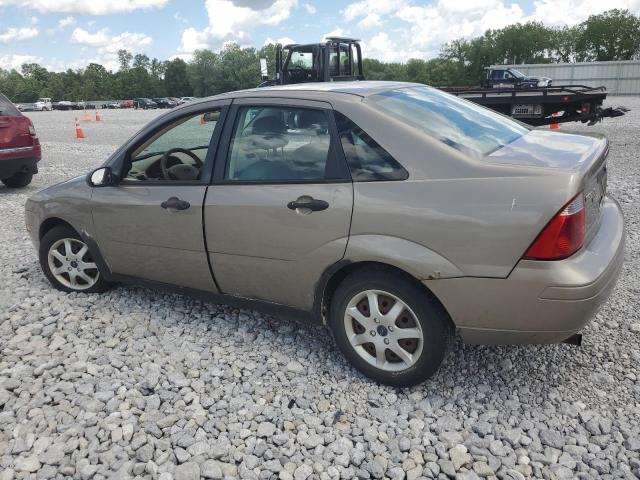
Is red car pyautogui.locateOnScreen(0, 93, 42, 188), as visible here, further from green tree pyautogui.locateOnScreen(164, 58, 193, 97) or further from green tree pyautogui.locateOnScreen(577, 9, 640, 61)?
green tree pyautogui.locateOnScreen(164, 58, 193, 97)

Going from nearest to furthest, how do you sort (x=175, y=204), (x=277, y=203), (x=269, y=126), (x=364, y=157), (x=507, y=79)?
1. (x=364, y=157)
2. (x=277, y=203)
3. (x=269, y=126)
4. (x=175, y=204)
5. (x=507, y=79)

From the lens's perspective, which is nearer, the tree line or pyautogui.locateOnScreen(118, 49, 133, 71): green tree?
the tree line

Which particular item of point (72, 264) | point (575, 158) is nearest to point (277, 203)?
point (575, 158)

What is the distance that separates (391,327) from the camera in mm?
2842

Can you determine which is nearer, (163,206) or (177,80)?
(163,206)

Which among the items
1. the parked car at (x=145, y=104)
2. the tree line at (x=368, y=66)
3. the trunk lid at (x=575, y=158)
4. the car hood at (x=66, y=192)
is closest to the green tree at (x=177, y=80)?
the tree line at (x=368, y=66)

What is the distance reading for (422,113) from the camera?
3.10 m

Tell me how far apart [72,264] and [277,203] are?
2.26 meters

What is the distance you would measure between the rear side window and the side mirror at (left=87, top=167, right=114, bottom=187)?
183 centimetres

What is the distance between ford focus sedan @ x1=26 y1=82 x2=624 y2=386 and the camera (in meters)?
2.46

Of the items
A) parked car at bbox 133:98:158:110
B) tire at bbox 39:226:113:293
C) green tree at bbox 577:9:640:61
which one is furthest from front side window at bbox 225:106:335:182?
green tree at bbox 577:9:640:61

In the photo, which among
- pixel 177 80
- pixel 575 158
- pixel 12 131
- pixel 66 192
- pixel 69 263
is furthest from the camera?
pixel 177 80

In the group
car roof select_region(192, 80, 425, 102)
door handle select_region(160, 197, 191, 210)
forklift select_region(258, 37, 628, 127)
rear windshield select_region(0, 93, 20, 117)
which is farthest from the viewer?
forklift select_region(258, 37, 628, 127)

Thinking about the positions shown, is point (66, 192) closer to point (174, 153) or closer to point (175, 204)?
point (174, 153)
